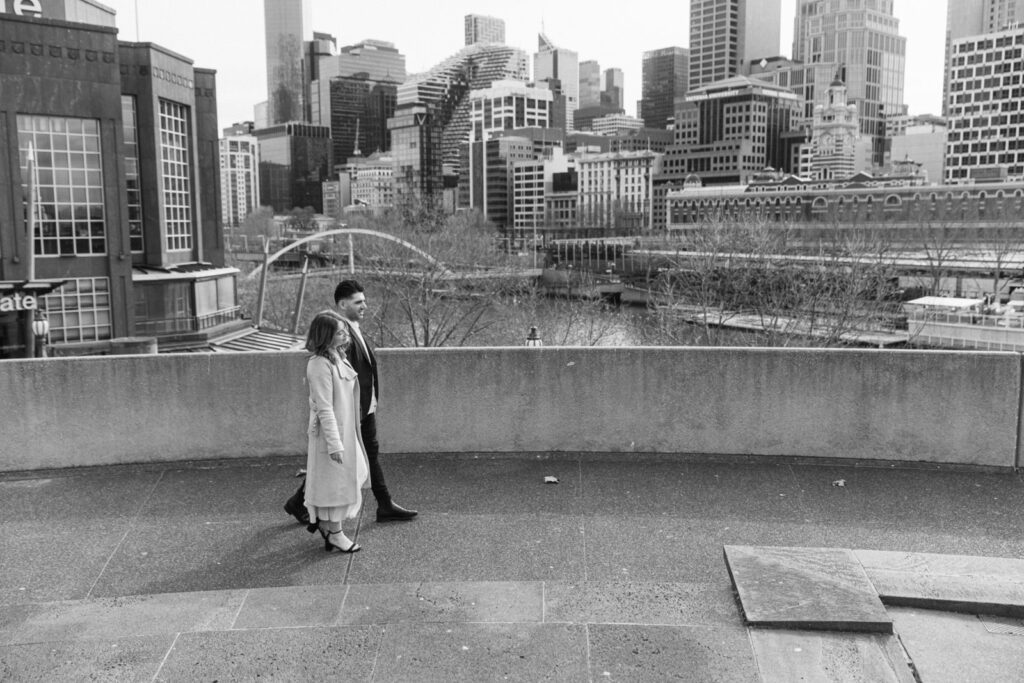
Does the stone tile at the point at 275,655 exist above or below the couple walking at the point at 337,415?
below

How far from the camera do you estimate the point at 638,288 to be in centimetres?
10269

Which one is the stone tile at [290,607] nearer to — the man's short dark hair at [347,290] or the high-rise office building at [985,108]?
the man's short dark hair at [347,290]

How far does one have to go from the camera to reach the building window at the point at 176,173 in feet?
170

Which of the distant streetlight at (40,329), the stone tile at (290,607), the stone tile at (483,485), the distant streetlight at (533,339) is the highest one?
Result: the stone tile at (483,485)

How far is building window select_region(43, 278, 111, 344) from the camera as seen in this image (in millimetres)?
45125

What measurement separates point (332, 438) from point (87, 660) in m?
1.75

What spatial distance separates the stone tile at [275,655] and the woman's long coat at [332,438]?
108 centimetres

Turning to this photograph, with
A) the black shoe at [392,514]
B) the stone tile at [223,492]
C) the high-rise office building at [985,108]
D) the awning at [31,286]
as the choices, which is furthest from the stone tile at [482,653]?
the high-rise office building at [985,108]

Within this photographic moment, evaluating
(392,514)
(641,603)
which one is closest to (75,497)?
(392,514)

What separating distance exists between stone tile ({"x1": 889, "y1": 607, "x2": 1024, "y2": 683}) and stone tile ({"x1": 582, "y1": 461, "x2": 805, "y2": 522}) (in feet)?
5.22

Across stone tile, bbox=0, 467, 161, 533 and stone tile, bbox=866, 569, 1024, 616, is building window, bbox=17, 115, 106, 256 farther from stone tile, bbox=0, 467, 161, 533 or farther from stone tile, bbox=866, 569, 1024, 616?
stone tile, bbox=866, 569, 1024, 616

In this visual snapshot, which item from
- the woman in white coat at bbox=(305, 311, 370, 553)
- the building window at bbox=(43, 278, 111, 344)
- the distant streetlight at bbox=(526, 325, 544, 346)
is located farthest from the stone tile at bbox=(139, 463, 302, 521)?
the building window at bbox=(43, 278, 111, 344)

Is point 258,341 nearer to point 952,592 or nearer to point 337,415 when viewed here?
point 337,415

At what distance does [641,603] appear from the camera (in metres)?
5.25
